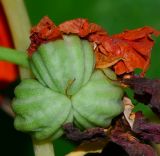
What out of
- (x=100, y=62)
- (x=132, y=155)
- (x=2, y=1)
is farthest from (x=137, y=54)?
(x=2, y=1)

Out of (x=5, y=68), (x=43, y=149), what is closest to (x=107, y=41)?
(x=43, y=149)

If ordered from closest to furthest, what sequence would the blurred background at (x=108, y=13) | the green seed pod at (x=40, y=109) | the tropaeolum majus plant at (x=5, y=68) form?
the green seed pod at (x=40, y=109) < the tropaeolum majus plant at (x=5, y=68) < the blurred background at (x=108, y=13)

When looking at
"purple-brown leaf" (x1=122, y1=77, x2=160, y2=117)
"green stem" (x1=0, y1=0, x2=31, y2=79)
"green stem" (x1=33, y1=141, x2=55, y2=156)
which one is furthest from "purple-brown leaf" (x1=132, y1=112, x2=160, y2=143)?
"green stem" (x1=0, y1=0, x2=31, y2=79)

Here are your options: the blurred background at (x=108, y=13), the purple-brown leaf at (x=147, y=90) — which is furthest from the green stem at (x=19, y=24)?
the blurred background at (x=108, y=13)

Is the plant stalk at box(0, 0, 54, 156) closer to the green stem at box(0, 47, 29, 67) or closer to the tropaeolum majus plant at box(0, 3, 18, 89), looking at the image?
the green stem at box(0, 47, 29, 67)

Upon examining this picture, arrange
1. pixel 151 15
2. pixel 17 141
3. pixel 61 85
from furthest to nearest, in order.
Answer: pixel 17 141, pixel 151 15, pixel 61 85

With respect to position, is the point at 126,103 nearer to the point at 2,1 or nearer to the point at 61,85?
the point at 61,85

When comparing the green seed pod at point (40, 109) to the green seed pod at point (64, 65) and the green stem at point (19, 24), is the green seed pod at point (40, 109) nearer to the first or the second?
the green seed pod at point (64, 65)
